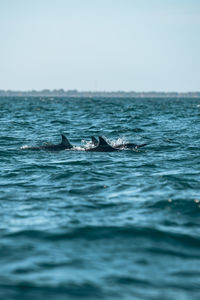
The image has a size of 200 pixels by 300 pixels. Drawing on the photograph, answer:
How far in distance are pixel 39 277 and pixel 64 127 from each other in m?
25.8

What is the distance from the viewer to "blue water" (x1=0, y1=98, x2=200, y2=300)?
636cm

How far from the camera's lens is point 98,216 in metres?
9.52

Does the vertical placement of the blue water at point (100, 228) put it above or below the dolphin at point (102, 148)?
below

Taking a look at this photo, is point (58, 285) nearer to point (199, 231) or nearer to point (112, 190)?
point (199, 231)

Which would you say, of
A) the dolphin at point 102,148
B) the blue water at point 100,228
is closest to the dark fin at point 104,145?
the dolphin at point 102,148

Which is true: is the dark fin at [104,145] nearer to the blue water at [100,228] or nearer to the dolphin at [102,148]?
the dolphin at [102,148]

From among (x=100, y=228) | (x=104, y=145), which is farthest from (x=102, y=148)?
(x=100, y=228)

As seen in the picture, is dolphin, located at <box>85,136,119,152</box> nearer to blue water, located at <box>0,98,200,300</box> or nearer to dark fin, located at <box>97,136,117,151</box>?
dark fin, located at <box>97,136,117,151</box>

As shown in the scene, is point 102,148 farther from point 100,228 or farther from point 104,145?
point 100,228

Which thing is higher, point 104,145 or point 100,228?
point 104,145

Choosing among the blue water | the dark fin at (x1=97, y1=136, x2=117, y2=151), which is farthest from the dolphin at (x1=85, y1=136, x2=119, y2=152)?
the blue water

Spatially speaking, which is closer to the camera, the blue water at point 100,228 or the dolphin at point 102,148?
the blue water at point 100,228

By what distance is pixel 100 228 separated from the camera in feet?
28.6

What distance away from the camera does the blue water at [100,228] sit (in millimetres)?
6359
